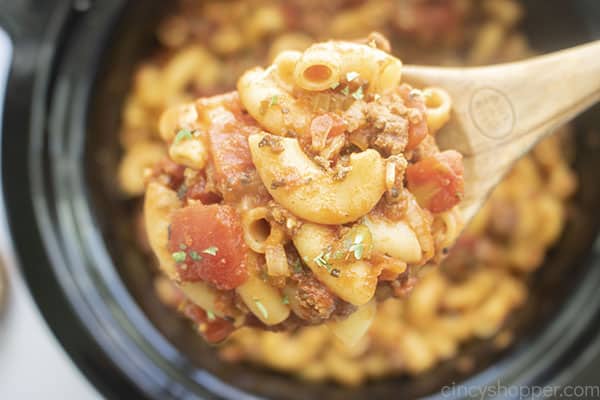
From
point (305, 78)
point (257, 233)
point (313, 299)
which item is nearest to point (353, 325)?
point (313, 299)

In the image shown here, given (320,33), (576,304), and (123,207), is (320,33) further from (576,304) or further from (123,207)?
(576,304)

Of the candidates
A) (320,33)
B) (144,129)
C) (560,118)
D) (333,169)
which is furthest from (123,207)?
(560,118)

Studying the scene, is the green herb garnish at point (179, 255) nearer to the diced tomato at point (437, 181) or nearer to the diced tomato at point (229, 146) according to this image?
the diced tomato at point (229, 146)

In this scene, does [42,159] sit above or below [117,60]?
below

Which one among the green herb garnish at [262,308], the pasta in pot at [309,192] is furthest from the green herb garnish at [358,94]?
the green herb garnish at [262,308]

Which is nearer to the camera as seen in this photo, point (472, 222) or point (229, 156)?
point (229, 156)

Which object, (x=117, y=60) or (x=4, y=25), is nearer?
(x=4, y=25)

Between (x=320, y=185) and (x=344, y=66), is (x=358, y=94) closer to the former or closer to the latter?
(x=344, y=66)
